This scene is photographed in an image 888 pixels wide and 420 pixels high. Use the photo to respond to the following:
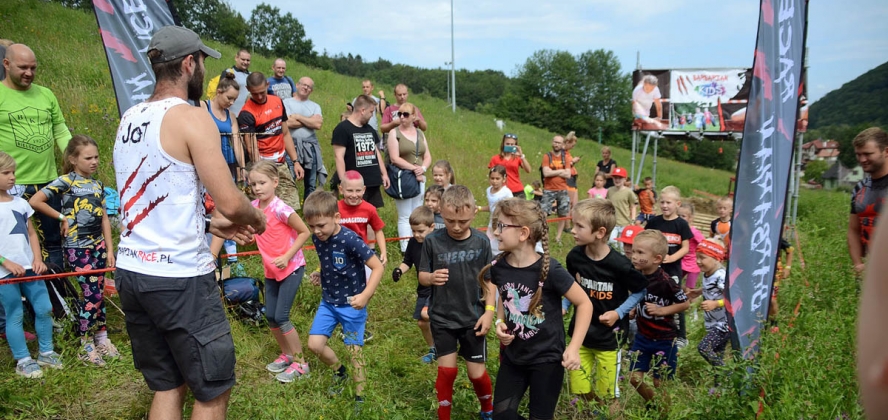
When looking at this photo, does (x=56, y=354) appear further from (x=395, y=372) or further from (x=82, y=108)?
(x=82, y=108)

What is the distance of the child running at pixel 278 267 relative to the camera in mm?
4473

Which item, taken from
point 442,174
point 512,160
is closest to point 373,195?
point 442,174

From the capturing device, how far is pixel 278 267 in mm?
4363

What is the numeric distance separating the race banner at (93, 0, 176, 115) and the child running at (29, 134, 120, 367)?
60cm

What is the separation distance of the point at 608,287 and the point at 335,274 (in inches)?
79.7

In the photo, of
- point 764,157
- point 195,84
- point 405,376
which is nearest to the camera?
point 195,84

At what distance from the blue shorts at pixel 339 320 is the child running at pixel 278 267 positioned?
1.18 feet

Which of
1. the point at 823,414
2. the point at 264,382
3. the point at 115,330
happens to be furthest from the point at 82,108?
the point at 823,414

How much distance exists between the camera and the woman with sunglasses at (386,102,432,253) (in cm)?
766

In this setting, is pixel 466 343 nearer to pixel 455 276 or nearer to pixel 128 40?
pixel 455 276

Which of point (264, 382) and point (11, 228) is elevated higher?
point (11, 228)

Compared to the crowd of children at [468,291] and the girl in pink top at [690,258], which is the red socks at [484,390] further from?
the girl in pink top at [690,258]

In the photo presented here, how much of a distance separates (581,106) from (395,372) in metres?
82.6

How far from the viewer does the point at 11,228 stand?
4348mm
